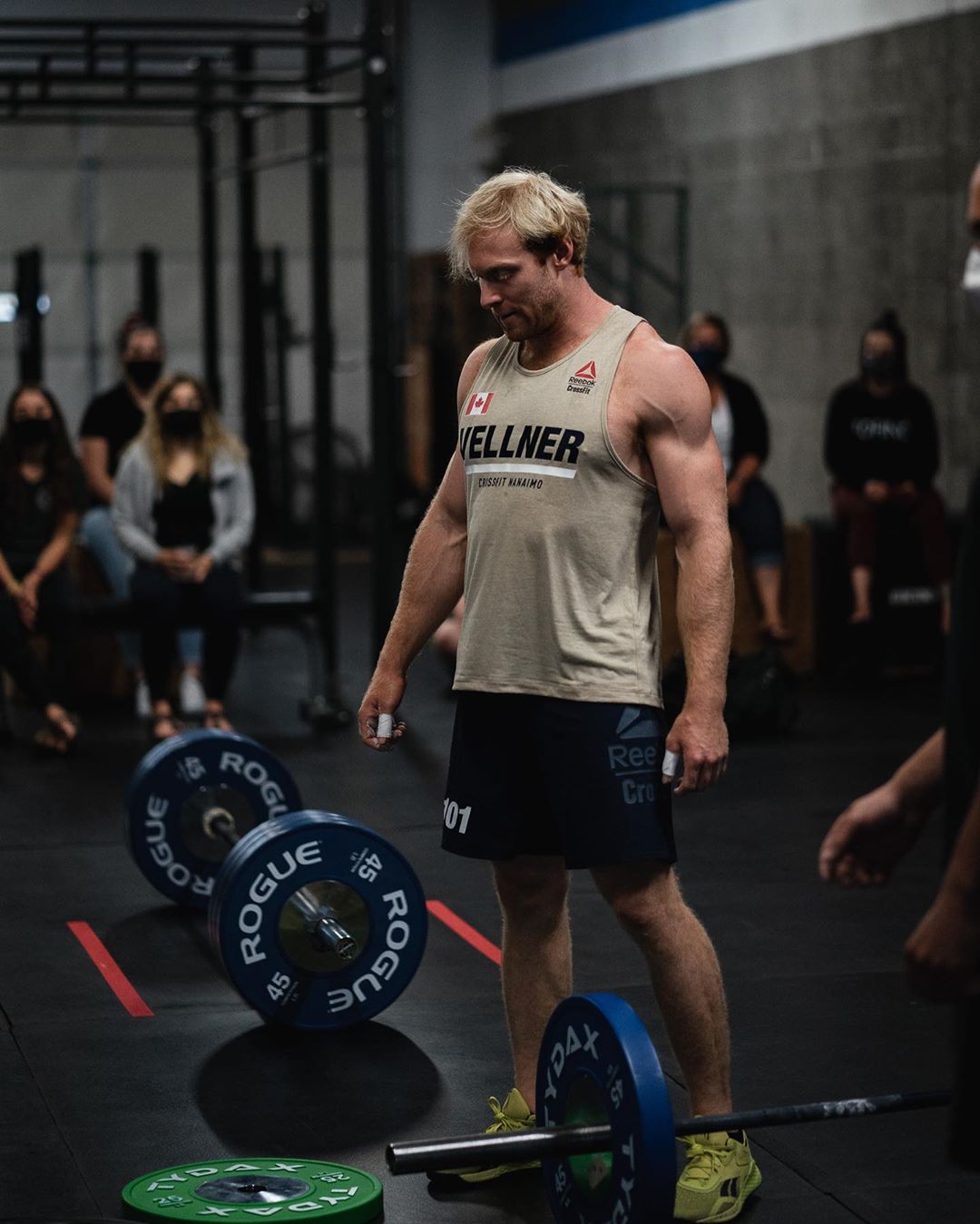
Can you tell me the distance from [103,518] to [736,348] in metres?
4.33

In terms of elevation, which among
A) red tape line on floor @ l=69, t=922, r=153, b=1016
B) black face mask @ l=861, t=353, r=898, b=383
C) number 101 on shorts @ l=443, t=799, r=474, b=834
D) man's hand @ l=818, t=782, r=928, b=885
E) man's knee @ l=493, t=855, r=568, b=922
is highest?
black face mask @ l=861, t=353, r=898, b=383

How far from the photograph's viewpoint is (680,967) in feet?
9.13

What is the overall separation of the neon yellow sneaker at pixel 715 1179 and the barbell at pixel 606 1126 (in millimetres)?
255

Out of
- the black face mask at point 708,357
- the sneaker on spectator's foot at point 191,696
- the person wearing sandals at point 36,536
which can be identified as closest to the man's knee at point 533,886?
Result: the person wearing sandals at point 36,536

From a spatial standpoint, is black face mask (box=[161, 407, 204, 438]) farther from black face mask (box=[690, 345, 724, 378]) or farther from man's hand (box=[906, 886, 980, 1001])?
man's hand (box=[906, 886, 980, 1001])

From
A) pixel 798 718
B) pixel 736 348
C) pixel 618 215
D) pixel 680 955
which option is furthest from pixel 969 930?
pixel 618 215

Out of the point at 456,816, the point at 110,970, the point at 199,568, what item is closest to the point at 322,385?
the point at 199,568

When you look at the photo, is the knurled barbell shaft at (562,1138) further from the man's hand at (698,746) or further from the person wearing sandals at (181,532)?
the person wearing sandals at (181,532)

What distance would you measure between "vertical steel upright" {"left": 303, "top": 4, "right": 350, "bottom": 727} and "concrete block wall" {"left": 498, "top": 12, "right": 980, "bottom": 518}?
2683 millimetres

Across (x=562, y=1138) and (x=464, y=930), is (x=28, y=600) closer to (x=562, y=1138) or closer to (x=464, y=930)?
(x=464, y=930)

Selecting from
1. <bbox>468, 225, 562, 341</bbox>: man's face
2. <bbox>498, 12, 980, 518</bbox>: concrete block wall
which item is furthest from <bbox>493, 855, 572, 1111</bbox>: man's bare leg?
<bbox>498, 12, 980, 518</bbox>: concrete block wall

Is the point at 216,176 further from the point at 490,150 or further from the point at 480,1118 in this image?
the point at 480,1118

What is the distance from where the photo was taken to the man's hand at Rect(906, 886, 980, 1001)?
1.80 meters

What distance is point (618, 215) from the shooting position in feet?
37.7
